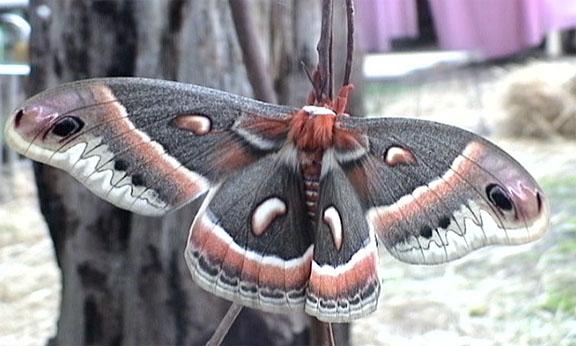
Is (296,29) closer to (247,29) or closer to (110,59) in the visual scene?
(110,59)

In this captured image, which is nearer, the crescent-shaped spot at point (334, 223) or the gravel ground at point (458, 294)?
the crescent-shaped spot at point (334, 223)

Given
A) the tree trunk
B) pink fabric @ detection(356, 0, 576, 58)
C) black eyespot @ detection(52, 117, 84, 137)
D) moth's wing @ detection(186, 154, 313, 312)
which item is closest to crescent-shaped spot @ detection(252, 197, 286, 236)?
moth's wing @ detection(186, 154, 313, 312)

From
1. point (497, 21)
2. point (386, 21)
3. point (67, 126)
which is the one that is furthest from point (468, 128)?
point (67, 126)

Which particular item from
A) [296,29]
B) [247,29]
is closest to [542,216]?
[247,29]

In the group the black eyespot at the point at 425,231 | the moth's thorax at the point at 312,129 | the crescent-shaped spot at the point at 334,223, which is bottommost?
the black eyespot at the point at 425,231

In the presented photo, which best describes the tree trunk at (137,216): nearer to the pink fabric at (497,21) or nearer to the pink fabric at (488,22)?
the pink fabric at (488,22)

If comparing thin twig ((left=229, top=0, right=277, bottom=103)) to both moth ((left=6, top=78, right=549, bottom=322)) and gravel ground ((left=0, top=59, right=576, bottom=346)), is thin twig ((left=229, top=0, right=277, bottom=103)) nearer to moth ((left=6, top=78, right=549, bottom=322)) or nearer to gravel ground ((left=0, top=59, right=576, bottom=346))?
moth ((left=6, top=78, right=549, bottom=322))

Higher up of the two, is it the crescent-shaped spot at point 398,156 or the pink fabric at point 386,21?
the crescent-shaped spot at point 398,156

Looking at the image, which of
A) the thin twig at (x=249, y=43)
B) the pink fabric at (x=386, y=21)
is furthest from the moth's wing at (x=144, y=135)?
the pink fabric at (x=386, y=21)
